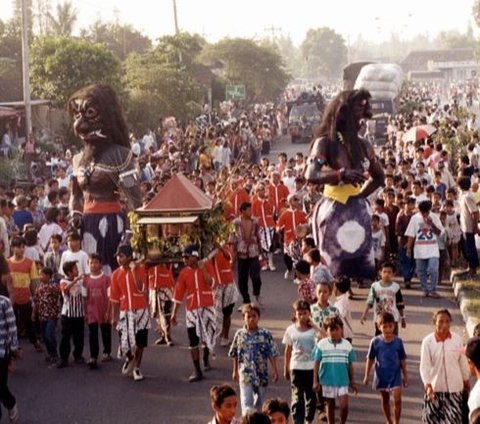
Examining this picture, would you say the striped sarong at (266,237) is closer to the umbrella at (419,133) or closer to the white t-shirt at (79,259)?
the white t-shirt at (79,259)

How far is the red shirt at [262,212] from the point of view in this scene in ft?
51.6

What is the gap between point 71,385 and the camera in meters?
10.3

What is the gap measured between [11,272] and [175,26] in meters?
35.2

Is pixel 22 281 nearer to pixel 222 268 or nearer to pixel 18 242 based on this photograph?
pixel 18 242

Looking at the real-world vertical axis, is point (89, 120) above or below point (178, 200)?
above

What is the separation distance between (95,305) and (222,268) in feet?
4.88

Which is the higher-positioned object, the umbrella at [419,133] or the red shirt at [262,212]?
the umbrella at [419,133]

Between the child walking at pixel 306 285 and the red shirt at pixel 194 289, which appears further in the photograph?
the red shirt at pixel 194 289

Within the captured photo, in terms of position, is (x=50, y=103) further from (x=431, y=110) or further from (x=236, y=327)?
(x=236, y=327)

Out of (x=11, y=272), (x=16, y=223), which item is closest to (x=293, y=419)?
(x=11, y=272)

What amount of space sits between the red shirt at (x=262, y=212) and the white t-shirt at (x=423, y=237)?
2.84 meters

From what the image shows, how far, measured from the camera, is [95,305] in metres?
10.9

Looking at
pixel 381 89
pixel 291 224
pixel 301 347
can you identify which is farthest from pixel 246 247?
pixel 381 89

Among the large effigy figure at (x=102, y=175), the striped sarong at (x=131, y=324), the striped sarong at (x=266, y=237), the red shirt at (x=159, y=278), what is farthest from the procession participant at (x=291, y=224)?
the striped sarong at (x=131, y=324)
